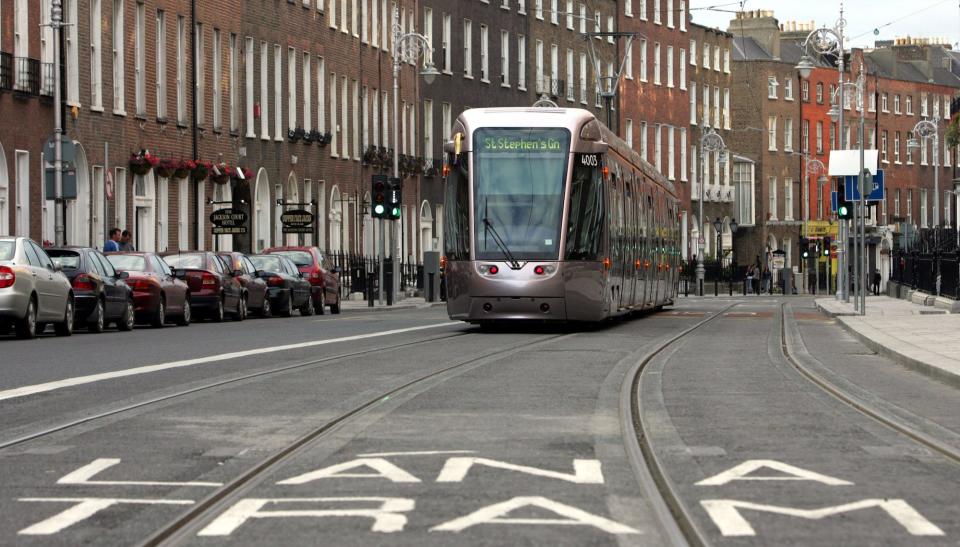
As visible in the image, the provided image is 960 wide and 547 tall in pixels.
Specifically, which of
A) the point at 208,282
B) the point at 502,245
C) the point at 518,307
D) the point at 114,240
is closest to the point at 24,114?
the point at 114,240

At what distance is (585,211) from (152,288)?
375 inches

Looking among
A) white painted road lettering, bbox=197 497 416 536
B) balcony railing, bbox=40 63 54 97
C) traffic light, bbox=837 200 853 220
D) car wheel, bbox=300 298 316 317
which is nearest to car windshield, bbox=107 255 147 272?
balcony railing, bbox=40 63 54 97

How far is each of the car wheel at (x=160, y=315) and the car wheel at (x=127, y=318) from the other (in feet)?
4.77

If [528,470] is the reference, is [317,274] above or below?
above

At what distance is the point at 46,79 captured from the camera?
45.2 meters

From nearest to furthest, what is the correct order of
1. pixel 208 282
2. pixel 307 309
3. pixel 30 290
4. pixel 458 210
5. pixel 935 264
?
pixel 30 290
pixel 458 210
pixel 208 282
pixel 935 264
pixel 307 309

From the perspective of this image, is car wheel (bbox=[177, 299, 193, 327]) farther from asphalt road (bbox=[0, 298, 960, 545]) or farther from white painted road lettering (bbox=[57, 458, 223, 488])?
white painted road lettering (bbox=[57, 458, 223, 488])

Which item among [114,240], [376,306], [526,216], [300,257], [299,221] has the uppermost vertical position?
[299,221]

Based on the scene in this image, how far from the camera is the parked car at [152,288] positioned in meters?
35.5

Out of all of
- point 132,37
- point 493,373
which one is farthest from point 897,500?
point 132,37

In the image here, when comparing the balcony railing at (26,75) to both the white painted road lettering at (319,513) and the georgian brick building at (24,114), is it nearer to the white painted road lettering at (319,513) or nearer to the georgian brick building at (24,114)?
the georgian brick building at (24,114)

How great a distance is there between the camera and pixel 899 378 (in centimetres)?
2030

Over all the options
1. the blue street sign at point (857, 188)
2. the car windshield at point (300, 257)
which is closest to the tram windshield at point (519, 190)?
the blue street sign at point (857, 188)

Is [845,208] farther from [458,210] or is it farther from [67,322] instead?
[67,322]
